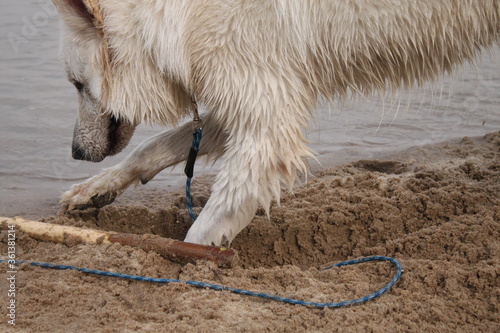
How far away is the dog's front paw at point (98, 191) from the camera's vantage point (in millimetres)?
4168

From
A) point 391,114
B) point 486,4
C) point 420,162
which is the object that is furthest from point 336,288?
point 391,114

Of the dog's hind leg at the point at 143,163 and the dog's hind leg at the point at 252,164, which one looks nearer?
the dog's hind leg at the point at 252,164

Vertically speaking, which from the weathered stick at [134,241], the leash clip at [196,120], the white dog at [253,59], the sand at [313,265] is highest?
the white dog at [253,59]

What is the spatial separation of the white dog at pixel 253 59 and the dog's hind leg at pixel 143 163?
1.51 feet

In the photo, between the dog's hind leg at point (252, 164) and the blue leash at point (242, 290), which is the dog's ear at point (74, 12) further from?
the blue leash at point (242, 290)

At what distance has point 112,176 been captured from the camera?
13.9ft

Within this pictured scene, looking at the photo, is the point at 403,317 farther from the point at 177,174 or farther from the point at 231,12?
the point at 177,174

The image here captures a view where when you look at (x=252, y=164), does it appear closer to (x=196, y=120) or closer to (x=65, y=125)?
(x=196, y=120)

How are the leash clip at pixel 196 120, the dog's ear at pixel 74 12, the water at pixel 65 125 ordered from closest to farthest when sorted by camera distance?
the dog's ear at pixel 74 12
the leash clip at pixel 196 120
the water at pixel 65 125

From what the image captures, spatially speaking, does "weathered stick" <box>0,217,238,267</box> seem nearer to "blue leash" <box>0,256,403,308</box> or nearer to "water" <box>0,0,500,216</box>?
"blue leash" <box>0,256,403,308</box>

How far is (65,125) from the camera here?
→ 6.03 meters

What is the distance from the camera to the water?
5.13 m

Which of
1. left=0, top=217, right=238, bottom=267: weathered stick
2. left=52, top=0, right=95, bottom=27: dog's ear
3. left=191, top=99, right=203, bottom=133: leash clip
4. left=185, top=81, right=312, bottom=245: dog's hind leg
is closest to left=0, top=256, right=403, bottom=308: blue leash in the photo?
left=0, top=217, right=238, bottom=267: weathered stick

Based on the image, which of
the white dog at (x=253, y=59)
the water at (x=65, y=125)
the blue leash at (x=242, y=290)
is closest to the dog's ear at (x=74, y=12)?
the white dog at (x=253, y=59)
